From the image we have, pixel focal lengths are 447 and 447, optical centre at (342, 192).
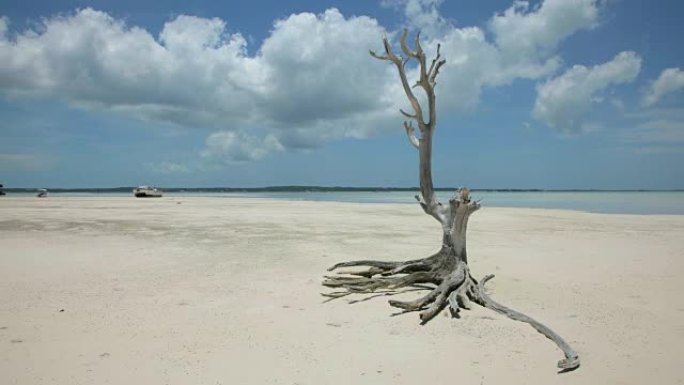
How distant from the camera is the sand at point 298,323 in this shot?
4.48m

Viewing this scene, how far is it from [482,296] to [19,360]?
5878mm

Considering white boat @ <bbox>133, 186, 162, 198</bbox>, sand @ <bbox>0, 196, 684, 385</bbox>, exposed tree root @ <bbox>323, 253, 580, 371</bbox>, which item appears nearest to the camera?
sand @ <bbox>0, 196, 684, 385</bbox>

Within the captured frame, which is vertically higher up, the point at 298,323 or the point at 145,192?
the point at 145,192

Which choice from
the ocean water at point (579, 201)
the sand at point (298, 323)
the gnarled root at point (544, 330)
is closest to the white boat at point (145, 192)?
the ocean water at point (579, 201)

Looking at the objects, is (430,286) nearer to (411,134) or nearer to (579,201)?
(411,134)

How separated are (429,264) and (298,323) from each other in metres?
3.05

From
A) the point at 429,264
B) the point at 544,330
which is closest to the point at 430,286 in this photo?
the point at 429,264

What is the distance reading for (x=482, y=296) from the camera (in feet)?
22.2

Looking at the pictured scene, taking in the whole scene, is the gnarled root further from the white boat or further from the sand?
the white boat

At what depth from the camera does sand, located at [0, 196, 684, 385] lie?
4484mm

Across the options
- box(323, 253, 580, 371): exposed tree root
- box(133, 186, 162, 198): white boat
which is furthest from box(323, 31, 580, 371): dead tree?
box(133, 186, 162, 198): white boat

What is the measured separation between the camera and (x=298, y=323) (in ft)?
19.7

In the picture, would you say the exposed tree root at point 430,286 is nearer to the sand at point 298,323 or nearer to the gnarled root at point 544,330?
the gnarled root at point 544,330

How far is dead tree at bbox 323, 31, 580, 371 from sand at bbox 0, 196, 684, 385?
1.09 ft
